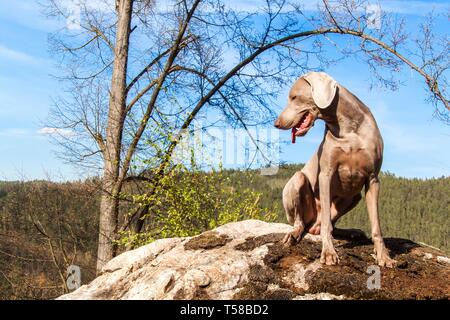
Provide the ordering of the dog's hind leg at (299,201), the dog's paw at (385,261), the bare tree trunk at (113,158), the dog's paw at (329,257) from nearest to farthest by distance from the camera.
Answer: the dog's paw at (329,257), the dog's paw at (385,261), the dog's hind leg at (299,201), the bare tree trunk at (113,158)

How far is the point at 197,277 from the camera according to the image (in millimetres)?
3967

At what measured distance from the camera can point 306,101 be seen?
4.48 metres

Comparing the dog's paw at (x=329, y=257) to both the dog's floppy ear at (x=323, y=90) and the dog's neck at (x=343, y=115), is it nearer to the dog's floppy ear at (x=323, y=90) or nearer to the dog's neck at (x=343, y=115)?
the dog's neck at (x=343, y=115)

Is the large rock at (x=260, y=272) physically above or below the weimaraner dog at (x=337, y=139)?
below

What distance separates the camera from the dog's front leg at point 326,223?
430 centimetres

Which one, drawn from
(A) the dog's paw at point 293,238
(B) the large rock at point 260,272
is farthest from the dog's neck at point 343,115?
(B) the large rock at point 260,272

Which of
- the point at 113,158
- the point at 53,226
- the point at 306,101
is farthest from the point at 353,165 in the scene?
the point at 53,226

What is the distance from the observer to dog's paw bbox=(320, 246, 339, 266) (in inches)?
168

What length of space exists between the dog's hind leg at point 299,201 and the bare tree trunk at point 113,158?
568cm

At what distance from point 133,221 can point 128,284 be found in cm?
607

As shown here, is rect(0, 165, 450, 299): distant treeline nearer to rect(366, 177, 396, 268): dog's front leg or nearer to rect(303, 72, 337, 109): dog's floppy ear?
rect(366, 177, 396, 268): dog's front leg

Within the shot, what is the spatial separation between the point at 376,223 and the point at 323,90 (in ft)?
4.15

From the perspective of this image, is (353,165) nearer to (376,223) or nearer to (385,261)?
(376,223)
